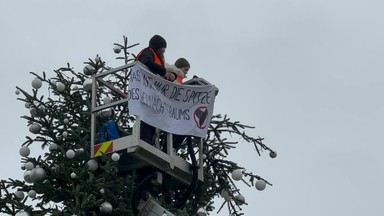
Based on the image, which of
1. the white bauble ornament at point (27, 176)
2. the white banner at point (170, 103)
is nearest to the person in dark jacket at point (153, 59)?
the white banner at point (170, 103)

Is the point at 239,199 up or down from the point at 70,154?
up

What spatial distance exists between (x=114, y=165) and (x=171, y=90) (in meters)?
1.67

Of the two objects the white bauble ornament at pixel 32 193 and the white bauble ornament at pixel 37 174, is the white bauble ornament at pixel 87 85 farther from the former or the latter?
the white bauble ornament at pixel 32 193

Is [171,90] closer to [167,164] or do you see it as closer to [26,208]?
[167,164]

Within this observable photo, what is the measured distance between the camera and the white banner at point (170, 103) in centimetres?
1340

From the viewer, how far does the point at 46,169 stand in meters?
13.0

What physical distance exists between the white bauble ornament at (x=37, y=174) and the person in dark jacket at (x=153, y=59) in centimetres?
148

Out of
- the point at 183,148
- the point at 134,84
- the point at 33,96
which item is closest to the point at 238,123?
the point at 183,148

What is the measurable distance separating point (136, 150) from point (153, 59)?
142 centimetres

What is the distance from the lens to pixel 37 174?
1279 centimetres

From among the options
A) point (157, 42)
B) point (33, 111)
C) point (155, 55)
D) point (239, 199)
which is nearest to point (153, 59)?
point (155, 55)

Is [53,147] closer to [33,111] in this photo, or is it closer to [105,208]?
[33,111]

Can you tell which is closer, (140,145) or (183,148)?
(140,145)

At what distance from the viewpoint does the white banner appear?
44.0 feet
